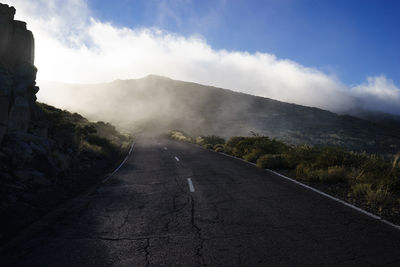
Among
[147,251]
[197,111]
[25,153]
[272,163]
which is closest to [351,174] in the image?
[272,163]

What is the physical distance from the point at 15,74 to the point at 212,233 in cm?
1041

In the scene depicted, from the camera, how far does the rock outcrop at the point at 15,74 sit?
8414 mm

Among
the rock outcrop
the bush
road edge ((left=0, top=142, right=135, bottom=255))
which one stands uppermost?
the rock outcrop

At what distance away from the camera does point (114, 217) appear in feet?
17.9

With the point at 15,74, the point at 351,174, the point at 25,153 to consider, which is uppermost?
the point at 15,74

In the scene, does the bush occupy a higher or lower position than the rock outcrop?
lower

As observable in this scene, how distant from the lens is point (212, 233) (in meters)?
4.30

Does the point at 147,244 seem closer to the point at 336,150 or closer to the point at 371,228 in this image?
the point at 371,228

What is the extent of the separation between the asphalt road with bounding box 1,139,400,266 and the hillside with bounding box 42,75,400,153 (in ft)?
105

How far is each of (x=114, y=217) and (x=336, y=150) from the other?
29.0 feet

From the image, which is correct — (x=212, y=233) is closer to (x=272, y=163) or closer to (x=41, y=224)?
(x=41, y=224)

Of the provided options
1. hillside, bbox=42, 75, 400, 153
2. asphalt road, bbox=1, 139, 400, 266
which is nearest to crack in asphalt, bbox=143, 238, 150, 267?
asphalt road, bbox=1, 139, 400, 266

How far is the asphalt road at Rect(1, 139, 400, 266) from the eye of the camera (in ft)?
11.3

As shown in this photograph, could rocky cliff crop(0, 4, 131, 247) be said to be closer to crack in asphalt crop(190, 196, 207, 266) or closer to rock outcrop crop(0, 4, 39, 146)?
rock outcrop crop(0, 4, 39, 146)
